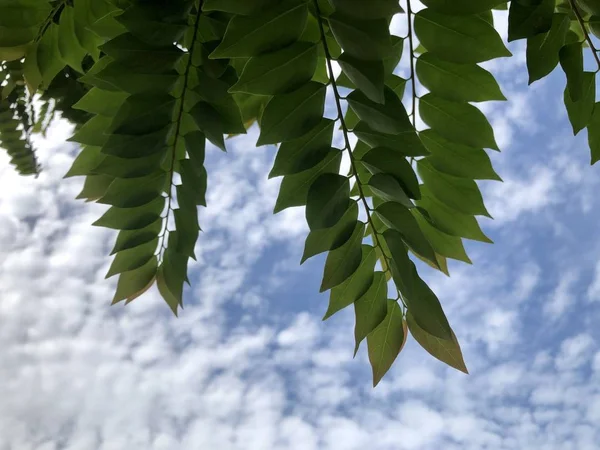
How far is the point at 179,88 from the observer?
1.91ft

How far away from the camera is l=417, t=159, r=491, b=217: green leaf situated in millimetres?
540

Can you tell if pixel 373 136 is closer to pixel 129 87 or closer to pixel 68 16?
pixel 129 87

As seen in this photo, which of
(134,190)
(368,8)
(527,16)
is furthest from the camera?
(134,190)

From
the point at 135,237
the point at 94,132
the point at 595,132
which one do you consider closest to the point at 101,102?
the point at 94,132

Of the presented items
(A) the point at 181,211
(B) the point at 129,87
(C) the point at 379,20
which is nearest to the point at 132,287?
(A) the point at 181,211

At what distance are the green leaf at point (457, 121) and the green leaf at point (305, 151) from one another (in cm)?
9

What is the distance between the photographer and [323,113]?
0.48 meters

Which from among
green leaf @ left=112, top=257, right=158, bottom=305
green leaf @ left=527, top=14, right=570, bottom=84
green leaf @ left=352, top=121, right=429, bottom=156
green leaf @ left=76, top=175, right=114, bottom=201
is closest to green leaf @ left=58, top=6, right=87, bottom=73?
green leaf @ left=76, top=175, right=114, bottom=201

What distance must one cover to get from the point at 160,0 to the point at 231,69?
84 mm

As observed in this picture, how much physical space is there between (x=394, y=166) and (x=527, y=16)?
16 cm

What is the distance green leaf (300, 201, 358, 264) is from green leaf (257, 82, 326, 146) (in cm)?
9

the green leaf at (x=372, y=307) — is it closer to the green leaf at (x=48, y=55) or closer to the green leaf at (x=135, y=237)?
the green leaf at (x=135, y=237)

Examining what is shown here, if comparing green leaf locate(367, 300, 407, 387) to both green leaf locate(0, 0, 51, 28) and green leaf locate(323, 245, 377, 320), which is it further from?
green leaf locate(0, 0, 51, 28)

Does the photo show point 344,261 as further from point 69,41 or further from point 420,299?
point 69,41
